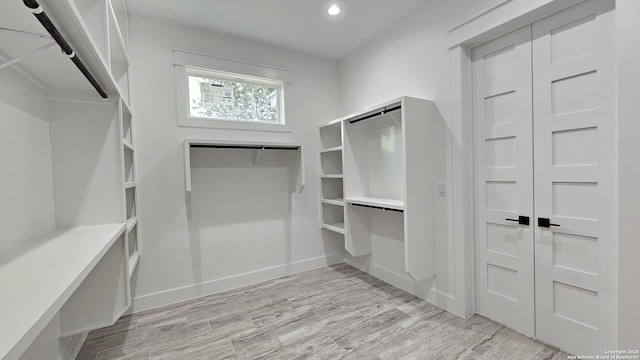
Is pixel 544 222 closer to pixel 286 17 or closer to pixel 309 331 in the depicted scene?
pixel 309 331

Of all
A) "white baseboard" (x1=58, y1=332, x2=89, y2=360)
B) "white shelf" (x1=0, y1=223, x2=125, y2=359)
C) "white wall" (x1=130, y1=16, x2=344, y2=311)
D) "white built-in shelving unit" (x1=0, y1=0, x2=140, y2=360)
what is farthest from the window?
"white baseboard" (x1=58, y1=332, x2=89, y2=360)

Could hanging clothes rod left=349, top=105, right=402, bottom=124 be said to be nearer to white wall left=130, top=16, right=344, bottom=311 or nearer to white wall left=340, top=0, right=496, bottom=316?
white wall left=340, top=0, right=496, bottom=316

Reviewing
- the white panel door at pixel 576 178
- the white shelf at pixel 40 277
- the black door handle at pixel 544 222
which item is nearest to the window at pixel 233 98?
the white shelf at pixel 40 277

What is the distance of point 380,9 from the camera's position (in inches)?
102

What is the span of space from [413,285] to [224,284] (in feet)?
6.64

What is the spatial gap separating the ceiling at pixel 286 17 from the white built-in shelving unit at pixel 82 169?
0.71m

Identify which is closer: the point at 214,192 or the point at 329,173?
the point at 214,192

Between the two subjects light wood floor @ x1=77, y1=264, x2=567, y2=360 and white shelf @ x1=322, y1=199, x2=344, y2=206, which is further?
white shelf @ x1=322, y1=199, x2=344, y2=206

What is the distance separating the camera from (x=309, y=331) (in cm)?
213

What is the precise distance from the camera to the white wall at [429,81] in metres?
2.30

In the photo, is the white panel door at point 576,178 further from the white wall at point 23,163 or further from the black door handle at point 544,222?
the white wall at point 23,163

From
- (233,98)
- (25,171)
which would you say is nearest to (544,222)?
(233,98)

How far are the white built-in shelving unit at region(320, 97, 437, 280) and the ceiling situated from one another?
0.97 metres

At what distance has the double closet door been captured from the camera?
161cm
